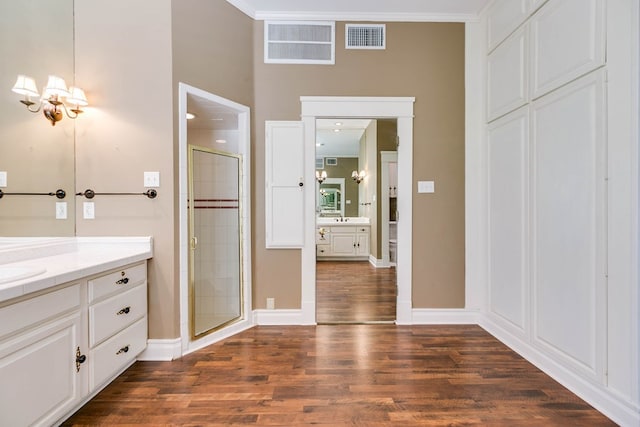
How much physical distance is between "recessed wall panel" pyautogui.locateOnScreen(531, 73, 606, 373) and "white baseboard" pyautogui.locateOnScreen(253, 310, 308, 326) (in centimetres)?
210

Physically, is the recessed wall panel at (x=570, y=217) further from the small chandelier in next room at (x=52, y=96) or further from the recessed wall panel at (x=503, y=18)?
the small chandelier in next room at (x=52, y=96)

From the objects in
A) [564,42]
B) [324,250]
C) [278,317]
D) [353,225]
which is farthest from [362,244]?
[564,42]

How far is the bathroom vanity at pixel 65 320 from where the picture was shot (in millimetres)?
1409

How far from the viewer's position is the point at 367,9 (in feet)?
10.1

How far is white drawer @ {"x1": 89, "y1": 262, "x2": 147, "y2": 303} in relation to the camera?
1.91m

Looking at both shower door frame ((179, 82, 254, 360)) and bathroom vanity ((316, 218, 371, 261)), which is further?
bathroom vanity ((316, 218, 371, 261))

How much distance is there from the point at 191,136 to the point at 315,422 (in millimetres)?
3117

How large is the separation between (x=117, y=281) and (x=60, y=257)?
47 cm

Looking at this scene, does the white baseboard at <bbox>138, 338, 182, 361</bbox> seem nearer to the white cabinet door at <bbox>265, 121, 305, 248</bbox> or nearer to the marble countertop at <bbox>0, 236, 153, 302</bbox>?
the marble countertop at <bbox>0, 236, 153, 302</bbox>

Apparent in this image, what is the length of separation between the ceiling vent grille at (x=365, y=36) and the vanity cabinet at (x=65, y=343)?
294 cm

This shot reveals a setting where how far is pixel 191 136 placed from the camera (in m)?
3.54

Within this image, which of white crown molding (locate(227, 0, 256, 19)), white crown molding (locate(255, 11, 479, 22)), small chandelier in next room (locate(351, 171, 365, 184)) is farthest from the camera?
small chandelier in next room (locate(351, 171, 365, 184))

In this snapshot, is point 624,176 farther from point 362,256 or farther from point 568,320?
point 362,256

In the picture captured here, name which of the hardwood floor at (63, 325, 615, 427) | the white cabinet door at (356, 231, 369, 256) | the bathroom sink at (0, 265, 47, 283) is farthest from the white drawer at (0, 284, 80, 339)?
the white cabinet door at (356, 231, 369, 256)
